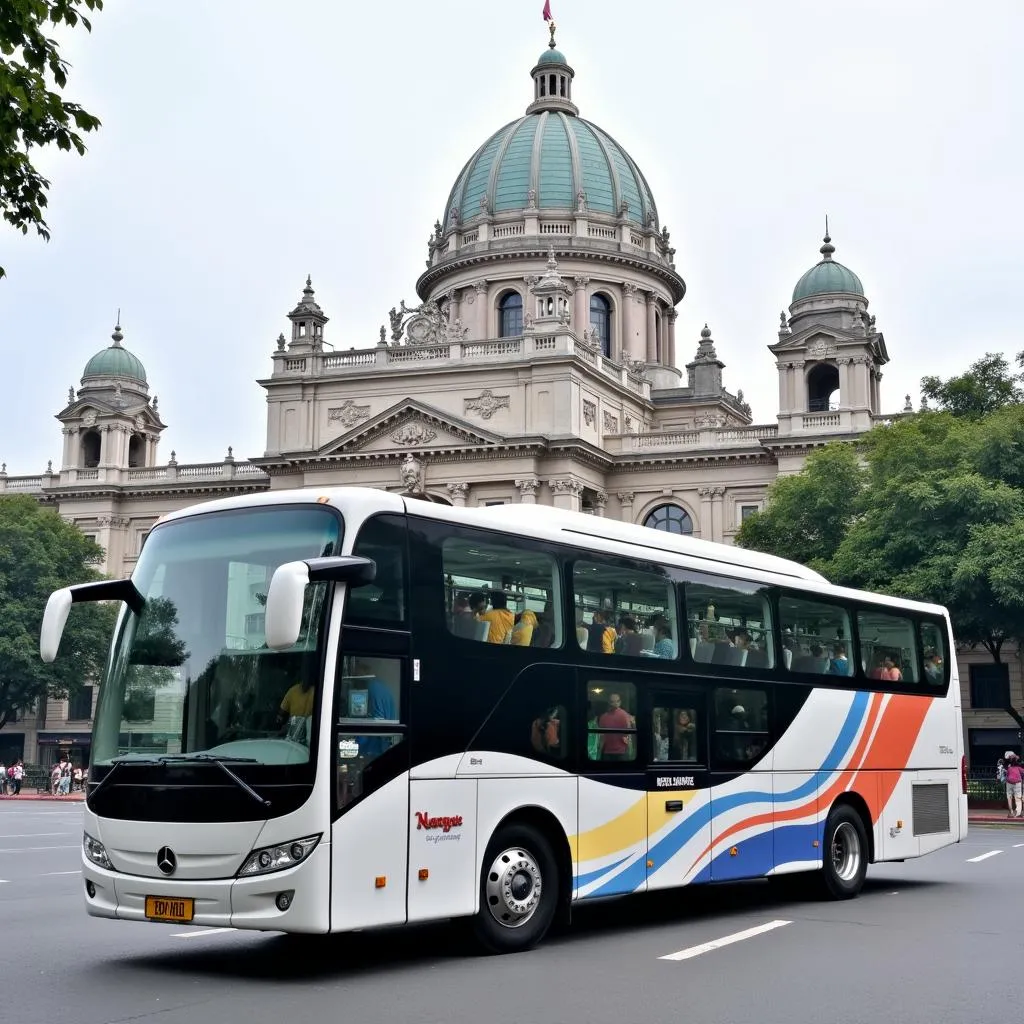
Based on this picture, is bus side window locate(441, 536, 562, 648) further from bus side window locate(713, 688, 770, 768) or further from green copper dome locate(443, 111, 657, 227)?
green copper dome locate(443, 111, 657, 227)

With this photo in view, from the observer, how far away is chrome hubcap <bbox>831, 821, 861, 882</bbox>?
1709 centimetres

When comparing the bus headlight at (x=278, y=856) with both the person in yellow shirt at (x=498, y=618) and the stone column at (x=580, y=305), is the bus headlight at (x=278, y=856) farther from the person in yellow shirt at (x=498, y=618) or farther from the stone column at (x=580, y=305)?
the stone column at (x=580, y=305)

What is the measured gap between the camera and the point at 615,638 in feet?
45.7

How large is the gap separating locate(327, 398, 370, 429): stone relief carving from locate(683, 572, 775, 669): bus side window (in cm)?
5065

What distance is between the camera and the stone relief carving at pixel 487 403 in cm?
6362

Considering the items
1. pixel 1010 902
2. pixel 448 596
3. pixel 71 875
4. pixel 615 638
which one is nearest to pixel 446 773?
pixel 448 596

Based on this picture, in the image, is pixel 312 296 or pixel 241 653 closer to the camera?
pixel 241 653

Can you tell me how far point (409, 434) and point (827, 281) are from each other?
19.8 metres

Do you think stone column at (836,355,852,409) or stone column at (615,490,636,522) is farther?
A: stone column at (615,490,636,522)

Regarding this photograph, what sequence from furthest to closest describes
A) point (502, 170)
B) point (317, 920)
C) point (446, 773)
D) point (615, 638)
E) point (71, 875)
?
1. point (502, 170)
2. point (71, 875)
3. point (615, 638)
4. point (446, 773)
5. point (317, 920)

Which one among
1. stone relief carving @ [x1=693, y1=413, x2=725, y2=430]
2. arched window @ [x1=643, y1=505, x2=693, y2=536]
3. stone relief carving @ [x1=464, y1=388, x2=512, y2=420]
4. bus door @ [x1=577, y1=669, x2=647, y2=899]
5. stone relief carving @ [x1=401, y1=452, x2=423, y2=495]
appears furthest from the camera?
stone relief carving @ [x1=693, y1=413, x2=725, y2=430]

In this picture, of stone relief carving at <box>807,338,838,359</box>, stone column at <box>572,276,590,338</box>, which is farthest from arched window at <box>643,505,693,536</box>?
stone column at <box>572,276,590,338</box>

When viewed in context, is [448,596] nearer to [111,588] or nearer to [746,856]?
[111,588]

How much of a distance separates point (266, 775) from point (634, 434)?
56073mm
